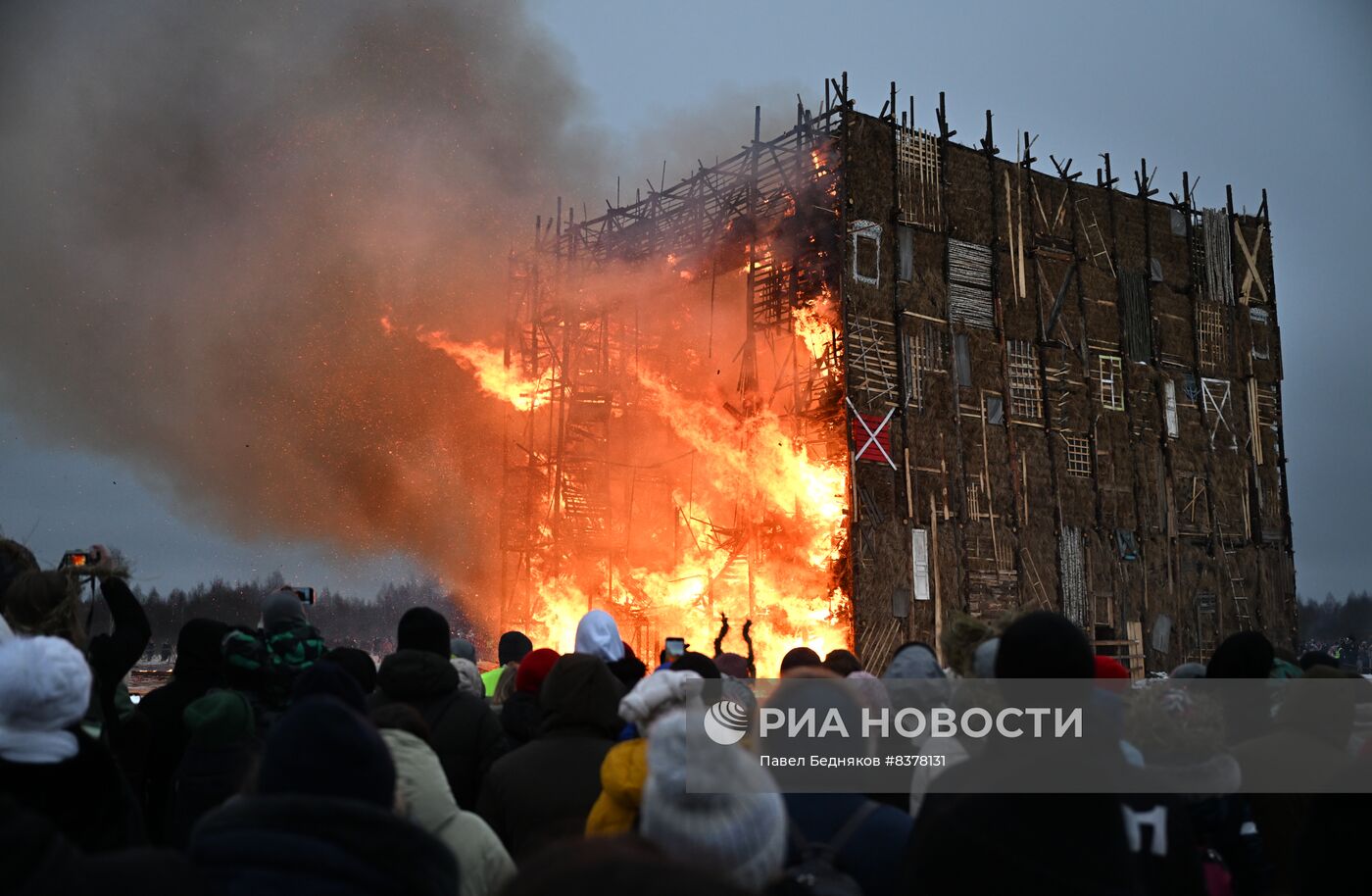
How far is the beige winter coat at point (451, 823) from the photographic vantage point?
12.6 feet

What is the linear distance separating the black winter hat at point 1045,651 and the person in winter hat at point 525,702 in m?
3.39

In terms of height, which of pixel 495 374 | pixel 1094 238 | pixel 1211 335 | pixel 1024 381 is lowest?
pixel 1024 381

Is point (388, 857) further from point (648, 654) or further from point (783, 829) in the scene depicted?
point (648, 654)

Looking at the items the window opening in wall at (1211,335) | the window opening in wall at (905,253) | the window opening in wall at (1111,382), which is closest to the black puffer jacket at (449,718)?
the window opening in wall at (905,253)

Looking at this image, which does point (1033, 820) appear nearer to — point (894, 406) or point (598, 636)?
point (598, 636)

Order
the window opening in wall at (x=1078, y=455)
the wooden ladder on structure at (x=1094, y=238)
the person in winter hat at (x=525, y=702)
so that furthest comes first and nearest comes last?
the wooden ladder on structure at (x=1094, y=238), the window opening in wall at (x=1078, y=455), the person in winter hat at (x=525, y=702)

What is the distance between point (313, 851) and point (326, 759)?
24 centimetres

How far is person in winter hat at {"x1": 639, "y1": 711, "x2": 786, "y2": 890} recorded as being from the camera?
228 centimetres

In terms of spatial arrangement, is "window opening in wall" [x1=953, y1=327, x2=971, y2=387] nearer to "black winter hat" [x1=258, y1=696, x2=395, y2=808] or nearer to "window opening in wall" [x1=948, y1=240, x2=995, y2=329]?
"window opening in wall" [x1=948, y1=240, x2=995, y2=329]

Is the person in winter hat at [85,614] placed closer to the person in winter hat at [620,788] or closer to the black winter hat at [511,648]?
the person in winter hat at [620,788]

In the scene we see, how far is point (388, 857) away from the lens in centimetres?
252

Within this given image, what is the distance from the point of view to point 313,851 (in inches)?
96.0

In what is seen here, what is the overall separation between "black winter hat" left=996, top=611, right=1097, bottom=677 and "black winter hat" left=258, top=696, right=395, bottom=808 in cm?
177

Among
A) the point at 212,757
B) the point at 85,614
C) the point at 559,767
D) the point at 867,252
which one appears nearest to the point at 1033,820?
the point at 559,767
